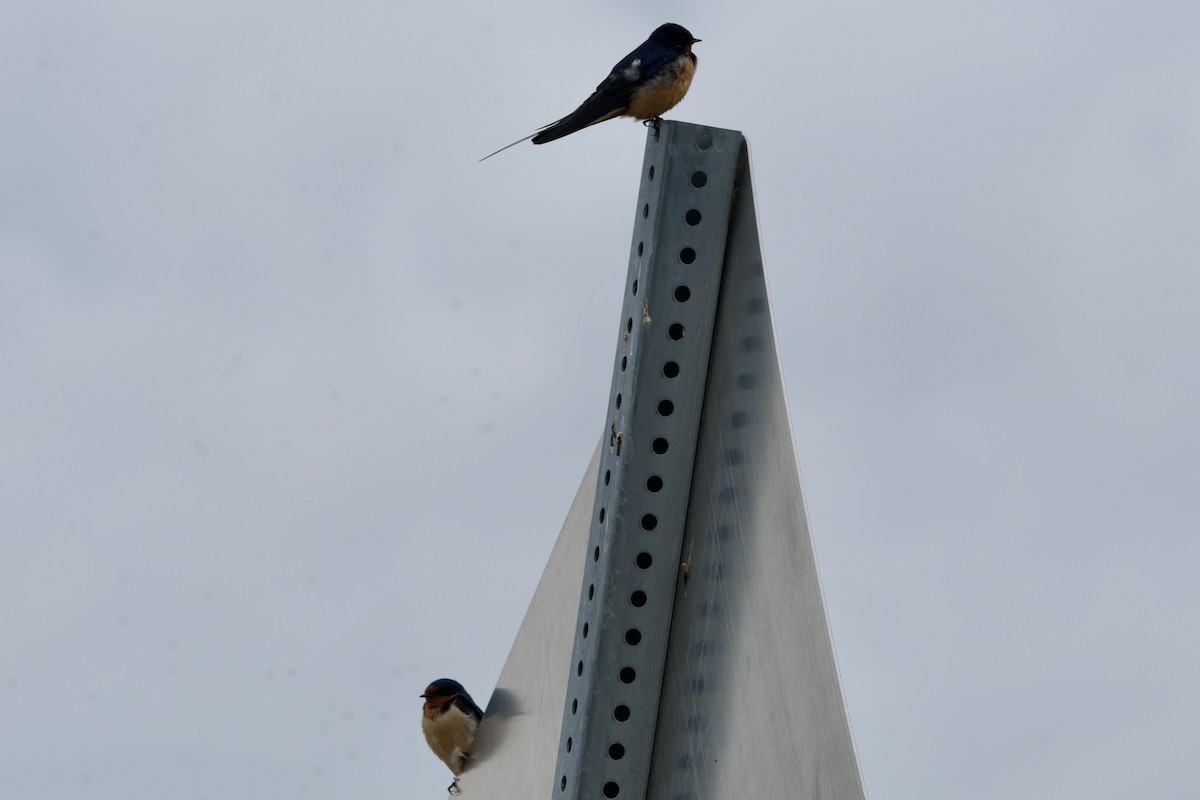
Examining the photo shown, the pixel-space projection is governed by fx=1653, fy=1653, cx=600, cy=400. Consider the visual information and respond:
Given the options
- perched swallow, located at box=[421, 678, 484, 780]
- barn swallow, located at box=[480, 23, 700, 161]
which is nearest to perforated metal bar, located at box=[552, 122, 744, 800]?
barn swallow, located at box=[480, 23, 700, 161]

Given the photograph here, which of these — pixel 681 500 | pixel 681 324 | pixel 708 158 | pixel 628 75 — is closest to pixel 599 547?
pixel 681 500

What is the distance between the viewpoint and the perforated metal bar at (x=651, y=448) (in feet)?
8.79

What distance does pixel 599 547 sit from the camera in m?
2.82

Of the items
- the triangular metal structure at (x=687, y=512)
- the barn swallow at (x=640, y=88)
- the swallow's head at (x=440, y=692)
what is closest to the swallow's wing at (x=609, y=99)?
the barn swallow at (x=640, y=88)

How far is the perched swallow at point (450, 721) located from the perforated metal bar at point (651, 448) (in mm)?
1576

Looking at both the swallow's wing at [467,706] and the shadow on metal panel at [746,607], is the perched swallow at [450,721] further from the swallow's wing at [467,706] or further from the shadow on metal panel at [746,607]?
the shadow on metal panel at [746,607]

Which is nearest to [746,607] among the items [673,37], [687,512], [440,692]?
[687,512]

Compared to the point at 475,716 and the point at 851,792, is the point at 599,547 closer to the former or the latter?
the point at 851,792

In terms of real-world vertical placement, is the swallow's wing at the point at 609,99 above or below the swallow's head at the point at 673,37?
below

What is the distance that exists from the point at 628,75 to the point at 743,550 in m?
1.94

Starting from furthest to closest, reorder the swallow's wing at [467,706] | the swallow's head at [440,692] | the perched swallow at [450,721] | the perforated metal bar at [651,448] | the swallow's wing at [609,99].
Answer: the swallow's head at [440,692]
the swallow's wing at [467,706]
the perched swallow at [450,721]
the swallow's wing at [609,99]
the perforated metal bar at [651,448]

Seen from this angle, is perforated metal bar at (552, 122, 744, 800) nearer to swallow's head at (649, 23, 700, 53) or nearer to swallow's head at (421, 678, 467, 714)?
swallow's head at (649, 23, 700, 53)

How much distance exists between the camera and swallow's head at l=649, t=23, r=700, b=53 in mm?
4457

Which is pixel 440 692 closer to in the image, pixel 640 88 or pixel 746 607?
pixel 640 88
